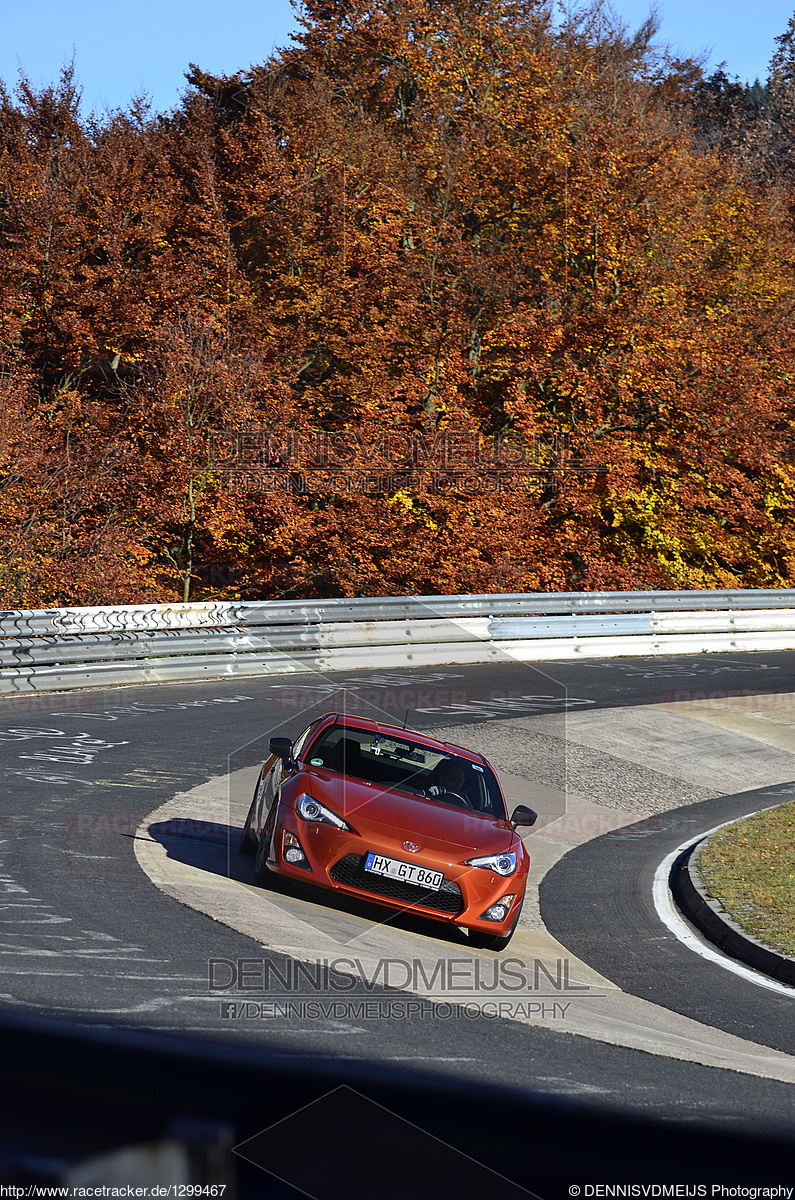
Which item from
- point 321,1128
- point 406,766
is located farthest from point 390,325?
point 321,1128

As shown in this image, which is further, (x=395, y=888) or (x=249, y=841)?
(x=249, y=841)

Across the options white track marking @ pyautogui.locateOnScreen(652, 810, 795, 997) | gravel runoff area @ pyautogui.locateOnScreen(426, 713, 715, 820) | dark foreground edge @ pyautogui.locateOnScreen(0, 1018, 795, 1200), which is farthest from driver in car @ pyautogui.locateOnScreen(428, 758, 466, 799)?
dark foreground edge @ pyautogui.locateOnScreen(0, 1018, 795, 1200)

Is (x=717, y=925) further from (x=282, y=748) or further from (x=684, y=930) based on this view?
(x=282, y=748)

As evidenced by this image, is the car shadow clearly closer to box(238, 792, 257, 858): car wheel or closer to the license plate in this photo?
box(238, 792, 257, 858): car wheel

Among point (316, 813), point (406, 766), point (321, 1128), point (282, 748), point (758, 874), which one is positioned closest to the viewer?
point (321, 1128)

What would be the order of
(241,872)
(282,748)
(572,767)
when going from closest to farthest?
(282,748)
(241,872)
(572,767)

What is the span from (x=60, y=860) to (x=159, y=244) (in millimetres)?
23314

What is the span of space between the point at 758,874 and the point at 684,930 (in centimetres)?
156

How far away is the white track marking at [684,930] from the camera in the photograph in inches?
321

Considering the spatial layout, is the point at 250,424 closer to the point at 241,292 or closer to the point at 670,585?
the point at 241,292

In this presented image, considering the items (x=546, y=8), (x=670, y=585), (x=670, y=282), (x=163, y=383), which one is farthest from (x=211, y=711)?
(x=546, y=8)

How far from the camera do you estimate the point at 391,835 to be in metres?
8.07

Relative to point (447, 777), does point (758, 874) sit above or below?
below

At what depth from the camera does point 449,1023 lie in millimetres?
6008
